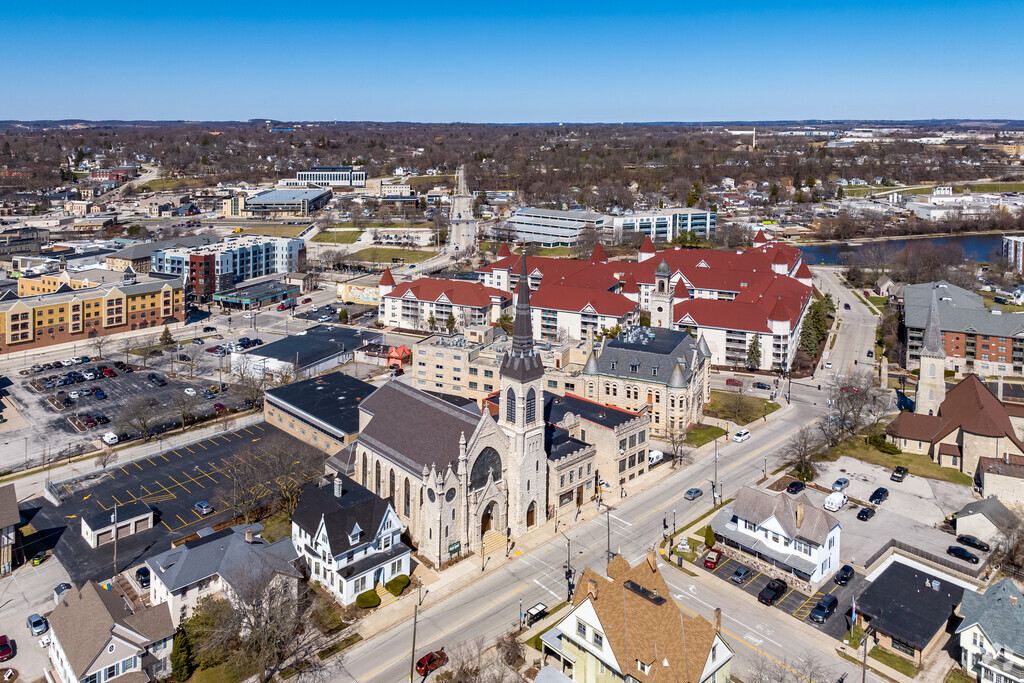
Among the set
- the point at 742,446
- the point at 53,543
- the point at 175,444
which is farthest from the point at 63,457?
the point at 742,446

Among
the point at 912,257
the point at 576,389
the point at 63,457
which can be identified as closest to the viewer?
the point at 63,457

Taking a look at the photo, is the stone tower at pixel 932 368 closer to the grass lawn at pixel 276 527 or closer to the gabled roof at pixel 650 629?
the gabled roof at pixel 650 629

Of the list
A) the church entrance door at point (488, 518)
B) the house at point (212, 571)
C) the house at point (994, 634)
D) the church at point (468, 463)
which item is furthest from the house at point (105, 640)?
the house at point (994, 634)

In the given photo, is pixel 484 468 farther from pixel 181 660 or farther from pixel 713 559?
pixel 181 660

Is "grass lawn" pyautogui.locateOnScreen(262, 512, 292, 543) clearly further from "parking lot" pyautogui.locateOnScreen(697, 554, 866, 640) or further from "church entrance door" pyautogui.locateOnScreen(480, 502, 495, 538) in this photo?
"parking lot" pyautogui.locateOnScreen(697, 554, 866, 640)

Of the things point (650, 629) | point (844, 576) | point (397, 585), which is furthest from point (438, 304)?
point (650, 629)

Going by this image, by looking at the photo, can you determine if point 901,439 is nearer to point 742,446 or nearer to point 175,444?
point 742,446
